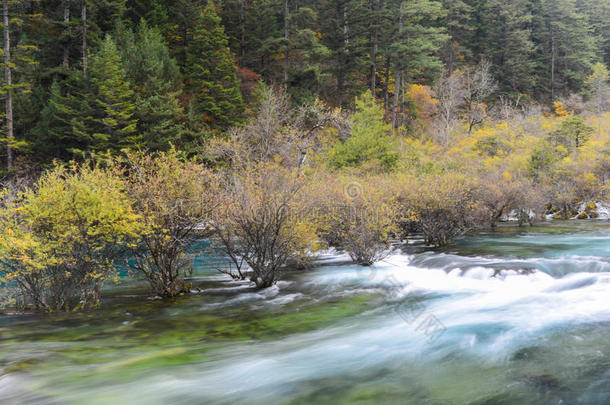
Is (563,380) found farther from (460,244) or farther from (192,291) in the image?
(460,244)

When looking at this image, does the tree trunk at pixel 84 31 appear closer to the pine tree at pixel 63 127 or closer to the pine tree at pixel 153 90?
the pine tree at pixel 153 90

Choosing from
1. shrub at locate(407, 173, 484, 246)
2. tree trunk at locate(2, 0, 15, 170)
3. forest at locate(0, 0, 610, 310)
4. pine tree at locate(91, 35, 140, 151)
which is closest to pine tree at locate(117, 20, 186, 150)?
forest at locate(0, 0, 610, 310)

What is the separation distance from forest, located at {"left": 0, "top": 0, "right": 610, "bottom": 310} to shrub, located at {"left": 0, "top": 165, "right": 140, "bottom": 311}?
0.05m

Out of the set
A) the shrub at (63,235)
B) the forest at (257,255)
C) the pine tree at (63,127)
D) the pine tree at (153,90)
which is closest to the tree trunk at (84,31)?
the forest at (257,255)

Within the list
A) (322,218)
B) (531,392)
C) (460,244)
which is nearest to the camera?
(531,392)

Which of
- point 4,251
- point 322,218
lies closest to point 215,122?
point 322,218

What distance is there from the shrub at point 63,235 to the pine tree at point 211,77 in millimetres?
24177

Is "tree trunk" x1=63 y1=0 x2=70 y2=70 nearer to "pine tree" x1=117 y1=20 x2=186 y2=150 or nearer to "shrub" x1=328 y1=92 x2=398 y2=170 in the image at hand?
"pine tree" x1=117 y1=20 x2=186 y2=150

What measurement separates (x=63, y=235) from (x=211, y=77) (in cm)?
3004

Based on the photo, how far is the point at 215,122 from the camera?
114 feet

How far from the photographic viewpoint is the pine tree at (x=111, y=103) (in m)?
26.9

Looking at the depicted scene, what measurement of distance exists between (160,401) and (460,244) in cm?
1658

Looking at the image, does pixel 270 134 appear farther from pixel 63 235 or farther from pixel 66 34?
pixel 63 235

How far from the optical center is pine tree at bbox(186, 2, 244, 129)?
34250 mm
